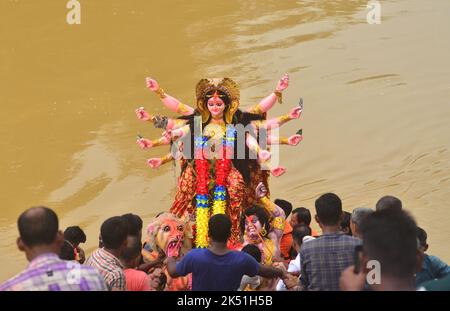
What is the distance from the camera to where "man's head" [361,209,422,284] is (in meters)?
3.79

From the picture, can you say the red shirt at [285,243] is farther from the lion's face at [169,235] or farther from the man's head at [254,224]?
the lion's face at [169,235]

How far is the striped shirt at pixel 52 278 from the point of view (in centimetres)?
398

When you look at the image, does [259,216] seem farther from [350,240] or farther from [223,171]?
[350,240]

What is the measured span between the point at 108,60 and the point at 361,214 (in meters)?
12.3

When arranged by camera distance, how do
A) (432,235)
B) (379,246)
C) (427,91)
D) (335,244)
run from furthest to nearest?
(427,91)
(432,235)
(335,244)
(379,246)

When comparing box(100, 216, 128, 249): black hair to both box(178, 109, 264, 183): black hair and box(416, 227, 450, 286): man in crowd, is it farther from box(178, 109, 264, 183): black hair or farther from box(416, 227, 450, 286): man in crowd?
box(178, 109, 264, 183): black hair

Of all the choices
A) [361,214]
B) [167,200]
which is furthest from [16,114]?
[361,214]

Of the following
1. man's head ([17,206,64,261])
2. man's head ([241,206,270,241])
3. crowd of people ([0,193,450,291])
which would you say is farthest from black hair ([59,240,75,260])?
man's head ([17,206,64,261])

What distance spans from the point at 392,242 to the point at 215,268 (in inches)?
58.8

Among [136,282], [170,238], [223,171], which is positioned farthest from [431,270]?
[223,171]

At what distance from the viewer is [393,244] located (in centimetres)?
384

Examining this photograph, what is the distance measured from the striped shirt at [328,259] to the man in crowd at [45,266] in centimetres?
139

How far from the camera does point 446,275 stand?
16.6 ft
